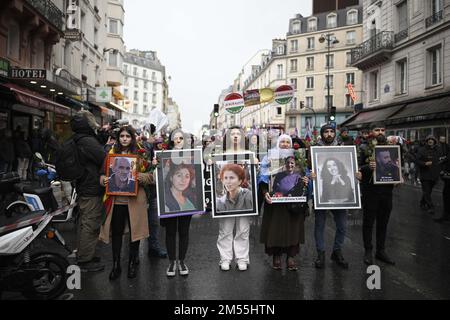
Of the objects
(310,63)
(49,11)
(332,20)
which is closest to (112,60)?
(49,11)

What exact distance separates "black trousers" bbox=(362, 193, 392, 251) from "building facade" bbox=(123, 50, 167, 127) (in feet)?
297

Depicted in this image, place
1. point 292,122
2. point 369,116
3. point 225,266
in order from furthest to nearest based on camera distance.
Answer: point 292,122
point 369,116
point 225,266

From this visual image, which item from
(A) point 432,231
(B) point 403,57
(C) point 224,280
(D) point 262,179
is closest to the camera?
(C) point 224,280

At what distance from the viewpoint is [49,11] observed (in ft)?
57.8

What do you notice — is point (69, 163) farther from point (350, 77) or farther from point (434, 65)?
point (350, 77)

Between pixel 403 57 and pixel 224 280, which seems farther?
pixel 403 57

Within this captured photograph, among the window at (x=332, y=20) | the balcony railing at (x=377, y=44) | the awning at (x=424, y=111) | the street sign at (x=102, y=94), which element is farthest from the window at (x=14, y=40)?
the window at (x=332, y=20)

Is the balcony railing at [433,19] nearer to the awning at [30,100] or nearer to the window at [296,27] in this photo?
the awning at [30,100]

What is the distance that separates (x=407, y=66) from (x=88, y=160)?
23.3m

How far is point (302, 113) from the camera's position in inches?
2435

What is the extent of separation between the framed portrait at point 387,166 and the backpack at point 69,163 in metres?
4.35

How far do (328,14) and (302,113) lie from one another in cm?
1676
